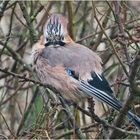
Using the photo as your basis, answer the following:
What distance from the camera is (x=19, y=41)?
539cm

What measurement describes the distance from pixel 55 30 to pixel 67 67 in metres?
0.29

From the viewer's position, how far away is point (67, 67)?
4020 millimetres

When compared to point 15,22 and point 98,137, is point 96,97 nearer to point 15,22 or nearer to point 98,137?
point 98,137

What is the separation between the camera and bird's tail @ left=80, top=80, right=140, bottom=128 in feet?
11.3

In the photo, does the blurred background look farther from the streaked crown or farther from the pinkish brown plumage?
the streaked crown

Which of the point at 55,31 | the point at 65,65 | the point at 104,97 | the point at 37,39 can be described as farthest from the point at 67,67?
the point at 37,39

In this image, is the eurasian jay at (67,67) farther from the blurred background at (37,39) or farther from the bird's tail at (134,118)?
the bird's tail at (134,118)

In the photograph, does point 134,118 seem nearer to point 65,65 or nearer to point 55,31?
point 65,65

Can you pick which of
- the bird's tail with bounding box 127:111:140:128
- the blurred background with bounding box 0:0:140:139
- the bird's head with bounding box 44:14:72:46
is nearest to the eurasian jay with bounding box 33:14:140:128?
the bird's head with bounding box 44:14:72:46

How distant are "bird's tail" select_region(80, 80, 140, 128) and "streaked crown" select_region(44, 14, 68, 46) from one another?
0.42 metres

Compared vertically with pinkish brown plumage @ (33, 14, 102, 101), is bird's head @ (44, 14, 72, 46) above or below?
above

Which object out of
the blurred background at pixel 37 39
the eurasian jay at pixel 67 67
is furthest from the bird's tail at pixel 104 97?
the blurred background at pixel 37 39

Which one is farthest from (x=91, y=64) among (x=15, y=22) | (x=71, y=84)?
(x=15, y=22)

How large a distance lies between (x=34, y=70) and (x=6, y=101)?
0.75m
